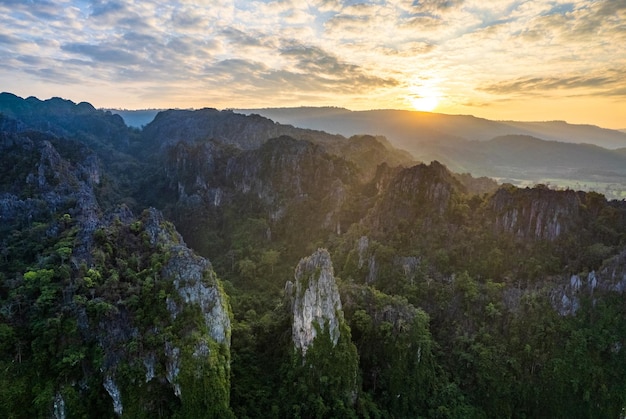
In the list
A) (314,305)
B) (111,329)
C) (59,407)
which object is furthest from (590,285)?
(59,407)

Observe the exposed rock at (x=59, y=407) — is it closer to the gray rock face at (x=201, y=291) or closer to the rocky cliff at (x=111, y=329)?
the rocky cliff at (x=111, y=329)

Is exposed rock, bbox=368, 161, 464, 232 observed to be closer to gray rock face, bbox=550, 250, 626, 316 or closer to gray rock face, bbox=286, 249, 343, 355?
gray rock face, bbox=550, 250, 626, 316

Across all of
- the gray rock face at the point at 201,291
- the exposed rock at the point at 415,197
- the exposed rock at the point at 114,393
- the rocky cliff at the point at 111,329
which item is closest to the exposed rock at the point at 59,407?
the rocky cliff at the point at 111,329

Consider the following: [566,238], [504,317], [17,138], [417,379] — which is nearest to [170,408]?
[417,379]

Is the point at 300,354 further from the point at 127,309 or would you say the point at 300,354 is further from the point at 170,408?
the point at 127,309

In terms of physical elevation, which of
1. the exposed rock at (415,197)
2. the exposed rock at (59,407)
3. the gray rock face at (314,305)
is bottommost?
the exposed rock at (59,407)
